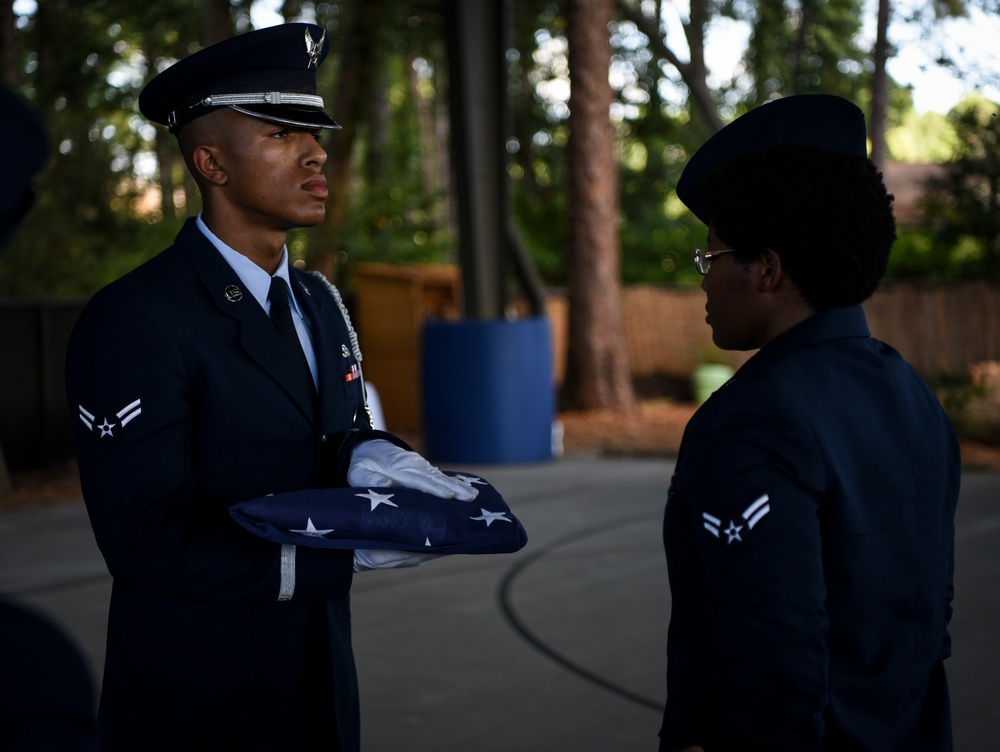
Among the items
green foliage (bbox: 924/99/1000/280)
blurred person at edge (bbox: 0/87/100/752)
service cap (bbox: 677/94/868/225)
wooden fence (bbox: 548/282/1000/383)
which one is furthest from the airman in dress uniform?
wooden fence (bbox: 548/282/1000/383)

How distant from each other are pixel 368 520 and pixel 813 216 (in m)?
0.80

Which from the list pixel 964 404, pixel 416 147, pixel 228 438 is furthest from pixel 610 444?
pixel 416 147

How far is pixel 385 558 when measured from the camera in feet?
6.16

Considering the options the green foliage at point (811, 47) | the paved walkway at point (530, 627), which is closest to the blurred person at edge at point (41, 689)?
the paved walkway at point (530, 627)

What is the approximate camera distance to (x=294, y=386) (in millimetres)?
2066

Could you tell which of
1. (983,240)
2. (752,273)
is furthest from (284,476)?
(983,240)

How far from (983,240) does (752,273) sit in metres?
11.6

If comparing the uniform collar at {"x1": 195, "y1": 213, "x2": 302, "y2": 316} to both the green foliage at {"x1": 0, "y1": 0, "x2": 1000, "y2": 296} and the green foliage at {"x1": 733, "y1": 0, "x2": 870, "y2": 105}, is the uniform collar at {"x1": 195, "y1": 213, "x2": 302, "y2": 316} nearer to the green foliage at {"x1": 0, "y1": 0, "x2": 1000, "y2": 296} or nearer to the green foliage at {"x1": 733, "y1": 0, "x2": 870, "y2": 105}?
the green foliage at {"x1": 0, "y1": 0, "x2": 1000, "y2": 296}

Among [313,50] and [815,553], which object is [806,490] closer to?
[815,553]

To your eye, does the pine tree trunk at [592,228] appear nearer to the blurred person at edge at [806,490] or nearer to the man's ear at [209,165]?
→ the man's ear at [209,165]

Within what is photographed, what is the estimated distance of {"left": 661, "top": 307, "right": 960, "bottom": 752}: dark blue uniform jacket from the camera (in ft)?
5.07

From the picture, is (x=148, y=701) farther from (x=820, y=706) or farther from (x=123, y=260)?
(x=123, y=260)

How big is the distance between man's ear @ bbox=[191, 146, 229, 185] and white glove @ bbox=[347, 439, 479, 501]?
61cm

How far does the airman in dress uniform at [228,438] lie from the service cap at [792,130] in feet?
2.26
